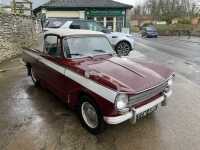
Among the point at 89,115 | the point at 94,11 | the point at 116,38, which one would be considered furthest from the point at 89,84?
the point at 94,11

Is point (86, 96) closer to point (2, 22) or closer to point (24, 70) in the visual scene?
point (24, 70)

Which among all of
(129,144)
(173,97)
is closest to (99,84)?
(129,144)

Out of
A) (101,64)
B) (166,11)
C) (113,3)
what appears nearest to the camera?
(101,64)

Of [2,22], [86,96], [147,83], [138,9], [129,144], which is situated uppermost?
[138,9]

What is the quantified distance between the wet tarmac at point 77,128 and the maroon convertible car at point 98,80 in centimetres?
32

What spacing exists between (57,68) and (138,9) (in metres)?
79.2

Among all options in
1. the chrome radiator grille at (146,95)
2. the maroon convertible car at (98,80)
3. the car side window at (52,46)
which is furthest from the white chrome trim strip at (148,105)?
the car side window at (52,46)

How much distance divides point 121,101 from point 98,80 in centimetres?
50

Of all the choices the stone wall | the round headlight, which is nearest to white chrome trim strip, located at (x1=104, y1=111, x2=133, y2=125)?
the round headlight

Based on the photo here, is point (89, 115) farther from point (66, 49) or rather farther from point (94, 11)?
point (94, 11)

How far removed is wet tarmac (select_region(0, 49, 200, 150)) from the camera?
3508 mm

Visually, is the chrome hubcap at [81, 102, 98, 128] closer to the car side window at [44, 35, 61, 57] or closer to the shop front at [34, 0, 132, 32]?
the car side window at [44, 35, 61, 57]

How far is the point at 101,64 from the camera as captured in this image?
13.8 ft

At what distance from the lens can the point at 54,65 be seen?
4.65m
